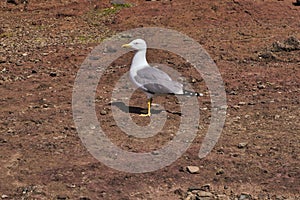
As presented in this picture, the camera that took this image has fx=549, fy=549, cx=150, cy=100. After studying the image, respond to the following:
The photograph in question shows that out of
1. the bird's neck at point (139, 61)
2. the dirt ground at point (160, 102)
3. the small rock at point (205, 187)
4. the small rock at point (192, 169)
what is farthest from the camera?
the bird's neck at point (139, 61)

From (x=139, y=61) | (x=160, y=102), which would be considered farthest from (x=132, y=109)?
(x=139, y=61)

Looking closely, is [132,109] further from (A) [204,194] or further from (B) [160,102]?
(A) [204,194]

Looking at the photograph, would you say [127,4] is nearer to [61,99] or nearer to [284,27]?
[284,27]

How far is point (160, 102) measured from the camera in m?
10.5

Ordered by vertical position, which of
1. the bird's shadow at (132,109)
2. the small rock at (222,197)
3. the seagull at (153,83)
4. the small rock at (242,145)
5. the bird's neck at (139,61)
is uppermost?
the bird's neck at (139,61)

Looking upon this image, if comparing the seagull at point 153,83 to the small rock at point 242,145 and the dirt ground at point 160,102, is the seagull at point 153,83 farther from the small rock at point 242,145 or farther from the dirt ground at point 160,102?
the small rock at point 242,145

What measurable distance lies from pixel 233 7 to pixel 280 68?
17.5 ft

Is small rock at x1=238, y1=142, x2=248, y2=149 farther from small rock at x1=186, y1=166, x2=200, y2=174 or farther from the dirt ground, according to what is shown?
small rock at x1=186, y1=166, x2=200, y2=174

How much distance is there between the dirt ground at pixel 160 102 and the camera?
7.39 m

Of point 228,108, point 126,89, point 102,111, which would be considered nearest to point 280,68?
point 228,108

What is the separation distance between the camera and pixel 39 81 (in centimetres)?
1166

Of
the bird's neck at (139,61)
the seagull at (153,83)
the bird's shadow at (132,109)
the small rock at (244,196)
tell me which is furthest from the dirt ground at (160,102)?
the bird's neck at (139,61)

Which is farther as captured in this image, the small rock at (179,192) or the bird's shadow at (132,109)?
the bird's shadow at (132,109)

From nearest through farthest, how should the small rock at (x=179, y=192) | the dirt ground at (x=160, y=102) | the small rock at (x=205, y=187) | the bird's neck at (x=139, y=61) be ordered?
the small rock at (x=179, y=192), the small rock at (x=205, y=187), the dirt ground at (x=160, y=102), the bird's neck at (x=139, y=61)
